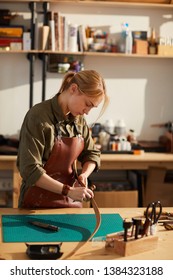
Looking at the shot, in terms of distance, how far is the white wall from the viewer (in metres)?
5.86

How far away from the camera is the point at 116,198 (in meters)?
5.44

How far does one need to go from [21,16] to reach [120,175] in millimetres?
1920

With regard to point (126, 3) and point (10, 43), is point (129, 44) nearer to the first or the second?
point (126, 3)

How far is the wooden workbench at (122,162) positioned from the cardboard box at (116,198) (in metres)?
0.24

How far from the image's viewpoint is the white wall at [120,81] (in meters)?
5.86

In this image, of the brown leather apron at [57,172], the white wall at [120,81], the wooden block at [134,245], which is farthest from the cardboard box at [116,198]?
the wooden block at [134,245]

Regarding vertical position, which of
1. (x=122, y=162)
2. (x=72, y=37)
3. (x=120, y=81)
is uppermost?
(x=72, y=37)

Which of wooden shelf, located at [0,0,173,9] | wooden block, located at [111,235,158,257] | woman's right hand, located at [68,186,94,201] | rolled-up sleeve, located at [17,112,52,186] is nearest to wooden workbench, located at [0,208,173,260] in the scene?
wooden block, located at [111,235,158,257]

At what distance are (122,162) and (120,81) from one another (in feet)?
3.29

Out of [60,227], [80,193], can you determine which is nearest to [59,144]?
[80,193]

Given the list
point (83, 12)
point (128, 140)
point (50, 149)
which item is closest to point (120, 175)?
point (128, 140)

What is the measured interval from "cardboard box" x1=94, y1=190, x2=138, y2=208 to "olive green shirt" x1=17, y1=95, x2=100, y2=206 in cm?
208

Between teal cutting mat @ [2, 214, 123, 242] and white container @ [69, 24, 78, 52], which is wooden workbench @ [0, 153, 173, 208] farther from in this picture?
teal cutting mat @ [2, 214, 123, 242]
